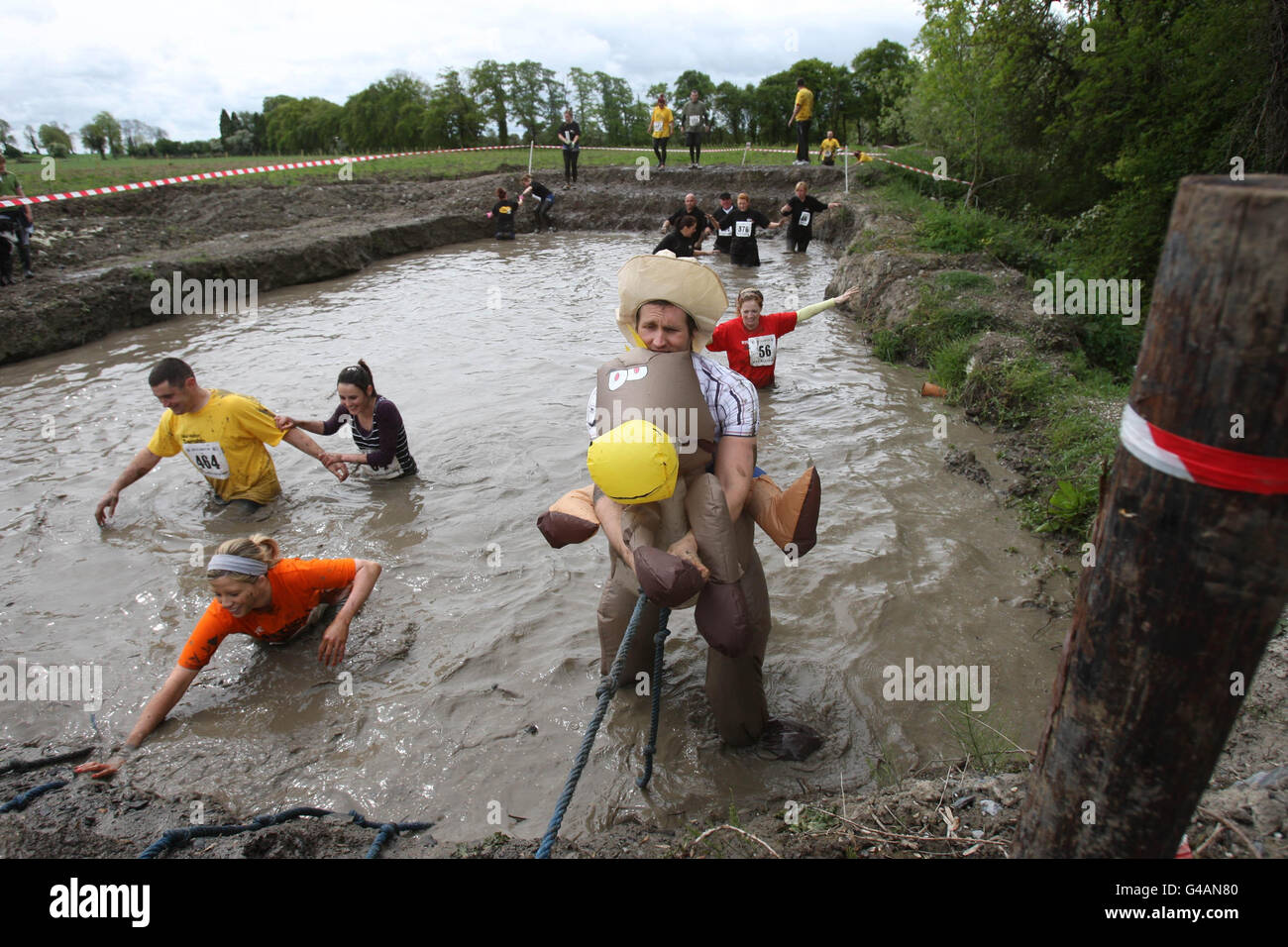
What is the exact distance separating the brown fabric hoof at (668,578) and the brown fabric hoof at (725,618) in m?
0.28

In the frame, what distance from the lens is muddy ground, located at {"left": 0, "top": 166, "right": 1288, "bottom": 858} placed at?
8.50ft

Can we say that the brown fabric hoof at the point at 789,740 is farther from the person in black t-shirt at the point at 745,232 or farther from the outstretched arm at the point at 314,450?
the person in black t-shirt at the point at 745,232

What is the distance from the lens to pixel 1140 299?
11.0 m

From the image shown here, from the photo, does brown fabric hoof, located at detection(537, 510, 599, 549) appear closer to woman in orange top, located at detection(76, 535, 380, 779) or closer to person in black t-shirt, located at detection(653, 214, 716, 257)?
woman in orange top, located at detection(76, 535, 380, 779)

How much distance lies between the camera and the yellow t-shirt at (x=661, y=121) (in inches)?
898

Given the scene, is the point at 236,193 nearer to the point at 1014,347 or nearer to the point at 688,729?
the point at 1014,347

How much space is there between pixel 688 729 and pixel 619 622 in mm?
753

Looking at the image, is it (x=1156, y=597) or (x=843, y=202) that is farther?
(x=843, y=202)

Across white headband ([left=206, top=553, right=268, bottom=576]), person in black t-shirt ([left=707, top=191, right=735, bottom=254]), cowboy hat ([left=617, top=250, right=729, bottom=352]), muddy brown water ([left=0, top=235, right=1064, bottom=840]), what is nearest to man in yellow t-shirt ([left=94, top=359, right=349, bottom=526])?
muddy brown water ([left=0, top=235, right=1064, bottom=840])

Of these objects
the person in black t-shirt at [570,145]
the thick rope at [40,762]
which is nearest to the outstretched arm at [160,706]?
the thick rope at [40,762]

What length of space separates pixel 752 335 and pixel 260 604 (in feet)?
18.6

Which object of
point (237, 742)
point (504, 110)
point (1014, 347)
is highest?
point (504, 110)

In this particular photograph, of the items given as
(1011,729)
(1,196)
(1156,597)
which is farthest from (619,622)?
(1,196)

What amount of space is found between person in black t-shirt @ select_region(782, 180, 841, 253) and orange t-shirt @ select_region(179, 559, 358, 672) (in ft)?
48.4
